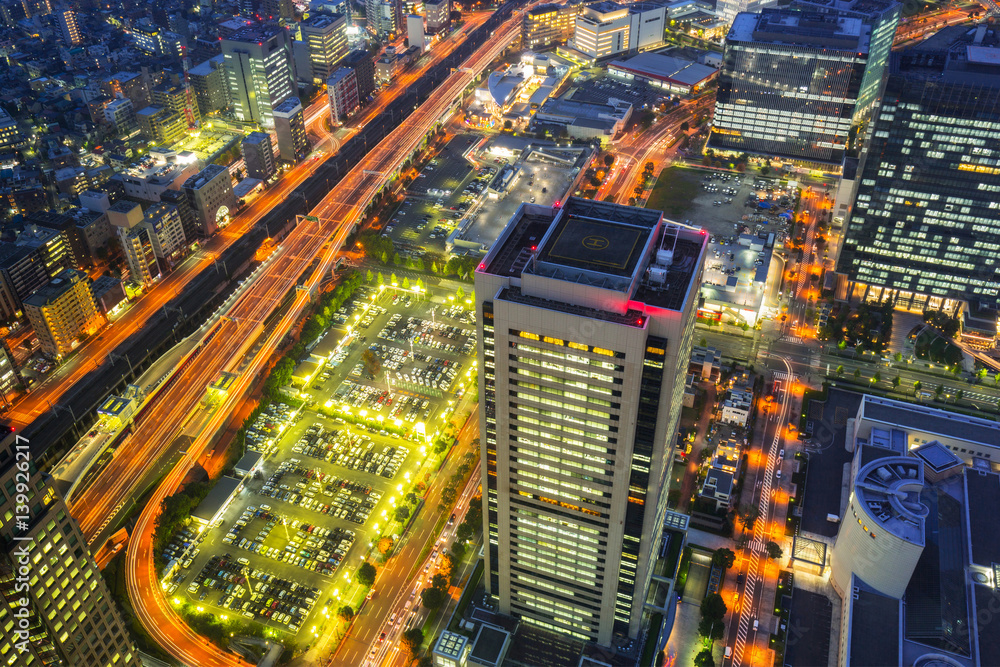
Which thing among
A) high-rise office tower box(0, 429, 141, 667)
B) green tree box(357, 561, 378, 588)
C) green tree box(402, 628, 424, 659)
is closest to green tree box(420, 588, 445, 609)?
green tree box(402, 628, 424, 659)

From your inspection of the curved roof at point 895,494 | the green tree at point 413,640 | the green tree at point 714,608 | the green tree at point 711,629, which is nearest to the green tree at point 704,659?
the green tree at point 711,629

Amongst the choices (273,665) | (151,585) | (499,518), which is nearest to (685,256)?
(499,518)

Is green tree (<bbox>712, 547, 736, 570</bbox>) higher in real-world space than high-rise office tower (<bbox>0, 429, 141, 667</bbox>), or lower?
lower

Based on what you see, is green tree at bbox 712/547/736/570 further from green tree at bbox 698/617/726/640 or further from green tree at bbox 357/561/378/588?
green tree at bbox 357/561/378/588

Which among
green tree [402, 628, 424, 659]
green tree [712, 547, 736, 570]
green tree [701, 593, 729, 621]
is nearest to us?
green tree [402, 628, 424, 659]

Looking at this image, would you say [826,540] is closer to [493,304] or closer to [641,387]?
[641,387]

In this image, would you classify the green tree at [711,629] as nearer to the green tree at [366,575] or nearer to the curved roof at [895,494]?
the curved roof at [895,494]

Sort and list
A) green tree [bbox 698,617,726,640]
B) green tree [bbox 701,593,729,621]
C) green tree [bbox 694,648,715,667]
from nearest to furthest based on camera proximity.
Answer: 1. green tree [bbox 694,648,715,667]
2. green tree [bbox 698,617,726,640]
3. green tree [bbox 701,593,729,621]
